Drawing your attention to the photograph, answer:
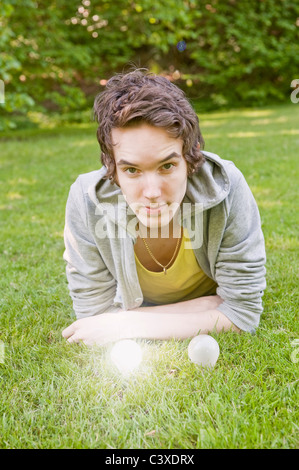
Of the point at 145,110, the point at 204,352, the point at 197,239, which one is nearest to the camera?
the point at 145,110

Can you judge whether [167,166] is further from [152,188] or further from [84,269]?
[84,269]

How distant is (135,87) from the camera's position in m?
1.93

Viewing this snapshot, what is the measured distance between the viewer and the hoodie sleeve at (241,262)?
7.42ft

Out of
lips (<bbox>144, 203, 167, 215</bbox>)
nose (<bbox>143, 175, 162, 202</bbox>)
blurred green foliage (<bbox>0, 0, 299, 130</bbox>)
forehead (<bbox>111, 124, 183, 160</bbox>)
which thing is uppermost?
forehead (<bbox>111, 124, 183, 160</bbox>)

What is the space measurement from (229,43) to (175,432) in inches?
616

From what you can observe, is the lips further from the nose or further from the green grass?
the green grass

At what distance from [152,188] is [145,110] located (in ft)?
0.98

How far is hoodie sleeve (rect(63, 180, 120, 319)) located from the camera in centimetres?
242

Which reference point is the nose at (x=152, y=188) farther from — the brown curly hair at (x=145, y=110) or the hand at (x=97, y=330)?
the hand at (x=97, y=330)

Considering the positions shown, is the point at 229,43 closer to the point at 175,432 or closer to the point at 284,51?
the point at 284,51

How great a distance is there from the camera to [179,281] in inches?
98.1

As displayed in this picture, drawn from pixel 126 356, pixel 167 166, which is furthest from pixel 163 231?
pixel 126 356

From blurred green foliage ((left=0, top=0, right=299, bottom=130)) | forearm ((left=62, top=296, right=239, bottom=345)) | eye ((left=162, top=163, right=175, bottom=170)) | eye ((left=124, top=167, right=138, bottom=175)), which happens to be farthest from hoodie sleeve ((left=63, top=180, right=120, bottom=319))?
blurred green foliage ((left=0, top=0, right=299, bottom=130))
